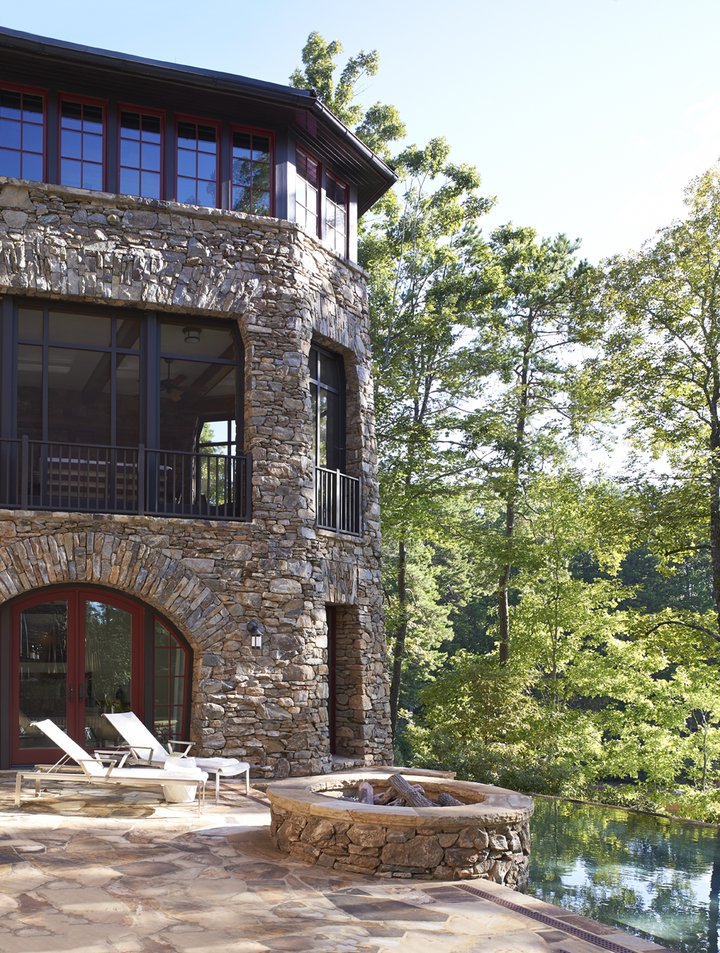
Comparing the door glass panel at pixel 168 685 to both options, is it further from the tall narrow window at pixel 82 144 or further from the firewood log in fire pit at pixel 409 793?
the tall narrow window at pixel 82 144

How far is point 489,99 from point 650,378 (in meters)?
5.44

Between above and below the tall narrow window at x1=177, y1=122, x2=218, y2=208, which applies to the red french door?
below

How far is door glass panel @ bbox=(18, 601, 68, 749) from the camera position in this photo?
11070 mm

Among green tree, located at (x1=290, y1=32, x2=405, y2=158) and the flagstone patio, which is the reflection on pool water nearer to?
the flagstone patio

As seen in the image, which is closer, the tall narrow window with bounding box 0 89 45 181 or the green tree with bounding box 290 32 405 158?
the tall narrow window with bounding box 0 89 45 181

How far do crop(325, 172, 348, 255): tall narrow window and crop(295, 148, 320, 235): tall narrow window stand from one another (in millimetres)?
265

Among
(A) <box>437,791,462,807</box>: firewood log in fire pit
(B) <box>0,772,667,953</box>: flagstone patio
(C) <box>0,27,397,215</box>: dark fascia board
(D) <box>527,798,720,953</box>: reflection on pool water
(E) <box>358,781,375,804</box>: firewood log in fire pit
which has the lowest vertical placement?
(D) <box>527,798,720,953</box>: reflection on pool water

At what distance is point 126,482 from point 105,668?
2.33 meters

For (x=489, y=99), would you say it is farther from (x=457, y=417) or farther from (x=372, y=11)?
(x=457, y=417)

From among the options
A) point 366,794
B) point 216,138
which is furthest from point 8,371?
point 366,794

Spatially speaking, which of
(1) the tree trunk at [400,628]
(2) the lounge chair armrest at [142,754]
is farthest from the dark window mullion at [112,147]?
(1) the tree trunk at [400,628]

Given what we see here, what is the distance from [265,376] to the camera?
1215 centimetres

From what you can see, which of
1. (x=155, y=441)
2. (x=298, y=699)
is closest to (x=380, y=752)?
(x=298, y=699)

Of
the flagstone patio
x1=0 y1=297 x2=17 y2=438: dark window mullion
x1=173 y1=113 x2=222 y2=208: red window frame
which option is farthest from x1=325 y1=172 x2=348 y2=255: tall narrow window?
the flagstone patio
